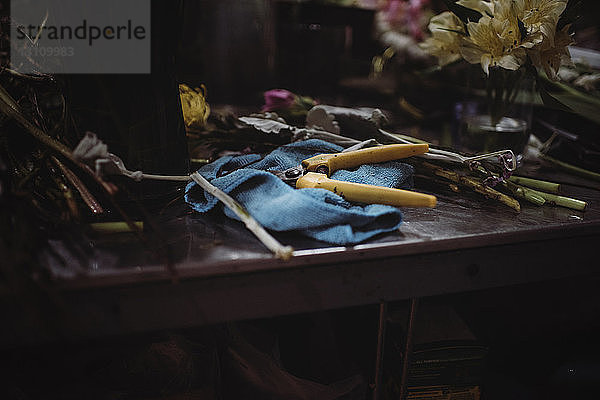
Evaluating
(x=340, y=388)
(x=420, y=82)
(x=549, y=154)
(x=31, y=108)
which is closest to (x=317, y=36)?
(x=420, y=82)

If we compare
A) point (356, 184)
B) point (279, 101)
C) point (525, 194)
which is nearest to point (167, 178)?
point (356, 184)

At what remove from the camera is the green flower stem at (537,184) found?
0.75m

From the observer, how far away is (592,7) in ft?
3.80

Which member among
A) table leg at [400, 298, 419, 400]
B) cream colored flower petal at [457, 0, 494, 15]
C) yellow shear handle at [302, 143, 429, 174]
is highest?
cream colored flower petal at [457, 0, 494, 15]

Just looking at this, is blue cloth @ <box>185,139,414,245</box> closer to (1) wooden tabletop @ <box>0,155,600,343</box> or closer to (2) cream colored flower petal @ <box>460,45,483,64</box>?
(1) wooden tabletop @ <box>0,155,600,343</box>

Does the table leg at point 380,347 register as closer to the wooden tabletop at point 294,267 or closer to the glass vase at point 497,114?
the wooden tabletop at point 294,267

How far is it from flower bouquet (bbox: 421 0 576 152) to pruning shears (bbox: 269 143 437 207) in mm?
233

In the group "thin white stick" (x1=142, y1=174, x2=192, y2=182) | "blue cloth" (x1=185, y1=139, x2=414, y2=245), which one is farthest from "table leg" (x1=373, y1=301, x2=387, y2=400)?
"thin white stick" (x1=142, y1=174, x2=192, y2=182)

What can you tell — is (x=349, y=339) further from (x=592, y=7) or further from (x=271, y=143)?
(x=592, y=7)

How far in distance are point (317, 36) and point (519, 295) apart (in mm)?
811

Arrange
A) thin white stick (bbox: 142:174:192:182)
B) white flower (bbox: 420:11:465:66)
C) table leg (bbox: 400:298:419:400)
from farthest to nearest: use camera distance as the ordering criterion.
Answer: white flower (bbox: 420:11:465:66)
table leg (bbox: 400:298:419:400)
thin white stick (bbox: 142:174:192:182)
